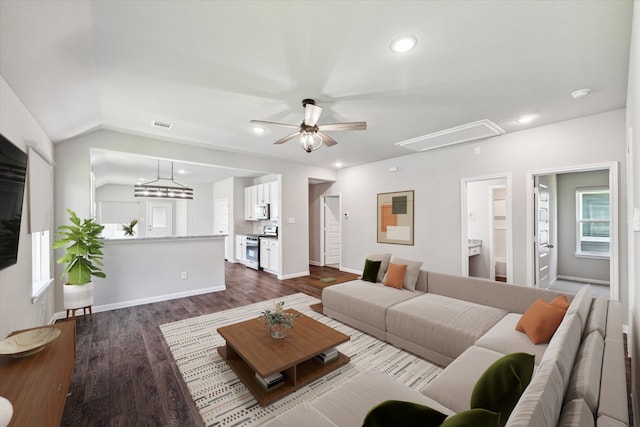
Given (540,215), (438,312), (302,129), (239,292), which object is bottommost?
(239,292)

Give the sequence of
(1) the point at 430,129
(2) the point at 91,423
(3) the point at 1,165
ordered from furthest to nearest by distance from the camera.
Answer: (1) the point at 430,129
(2) the point at 91,423
(3) the point at 1,165

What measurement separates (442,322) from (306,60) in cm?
261

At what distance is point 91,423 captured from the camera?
1800 millimetres

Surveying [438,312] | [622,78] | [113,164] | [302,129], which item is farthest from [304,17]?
[113,164]

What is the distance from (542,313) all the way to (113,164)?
7.57 metres

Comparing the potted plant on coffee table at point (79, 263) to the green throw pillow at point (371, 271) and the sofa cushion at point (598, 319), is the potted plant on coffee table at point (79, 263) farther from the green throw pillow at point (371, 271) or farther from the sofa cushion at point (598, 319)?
the sofa cushion at point (598, 319)

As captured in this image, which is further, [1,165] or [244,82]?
[244,82]

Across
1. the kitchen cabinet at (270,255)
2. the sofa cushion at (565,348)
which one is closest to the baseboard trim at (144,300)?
the kitchen cabinet at (270,255)

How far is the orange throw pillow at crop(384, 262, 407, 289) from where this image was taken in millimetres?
3479

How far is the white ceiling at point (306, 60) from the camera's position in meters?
1.65

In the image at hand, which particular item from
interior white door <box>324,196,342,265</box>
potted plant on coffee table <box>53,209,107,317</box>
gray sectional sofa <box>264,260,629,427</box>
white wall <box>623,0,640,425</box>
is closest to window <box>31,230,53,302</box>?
potted plant on coffee table <box>53,209,107,317</box>

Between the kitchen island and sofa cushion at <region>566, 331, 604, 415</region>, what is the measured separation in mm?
4880

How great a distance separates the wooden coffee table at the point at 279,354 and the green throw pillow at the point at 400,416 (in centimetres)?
116

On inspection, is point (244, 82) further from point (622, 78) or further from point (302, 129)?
point (622, 78)
